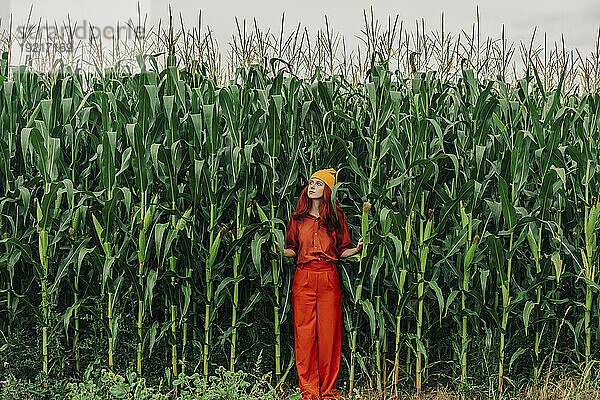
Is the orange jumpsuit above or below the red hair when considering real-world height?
below

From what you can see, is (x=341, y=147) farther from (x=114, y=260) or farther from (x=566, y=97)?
(x=566, y=97)

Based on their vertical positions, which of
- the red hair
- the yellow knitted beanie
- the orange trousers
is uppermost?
the yellow knitted beanie

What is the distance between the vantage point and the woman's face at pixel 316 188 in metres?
4.50

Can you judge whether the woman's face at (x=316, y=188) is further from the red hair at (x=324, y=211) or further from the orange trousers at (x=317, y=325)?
the orange trousers at (x=317, y=325)

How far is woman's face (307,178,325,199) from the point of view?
14.8ft

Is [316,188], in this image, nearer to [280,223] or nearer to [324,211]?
[324,211]

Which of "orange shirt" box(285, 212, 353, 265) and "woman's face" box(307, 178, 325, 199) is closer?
"woman's face" box(307, 178, 325, 199)

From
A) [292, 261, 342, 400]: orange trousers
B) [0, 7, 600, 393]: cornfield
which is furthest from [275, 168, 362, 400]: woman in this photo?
[0, 7, 600, 393]: cornfield

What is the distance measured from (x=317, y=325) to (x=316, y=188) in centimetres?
105

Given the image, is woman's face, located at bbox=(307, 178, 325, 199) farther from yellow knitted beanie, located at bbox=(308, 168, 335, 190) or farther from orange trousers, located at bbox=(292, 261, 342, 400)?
orange trousers, located at bbox=(292, 261, 342, 400)

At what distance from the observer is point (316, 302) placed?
183 inches

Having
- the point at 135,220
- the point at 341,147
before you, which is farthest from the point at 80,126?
the point at 341,147

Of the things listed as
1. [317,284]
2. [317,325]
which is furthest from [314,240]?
[317,325]

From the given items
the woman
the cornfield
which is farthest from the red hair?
the cornfield
